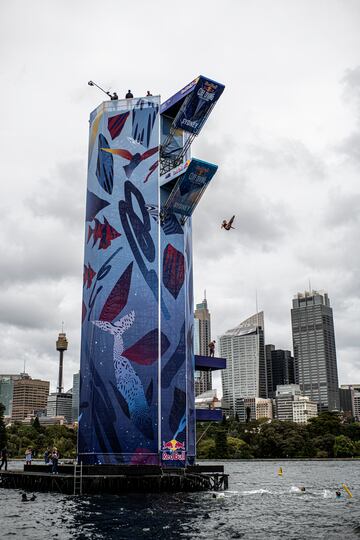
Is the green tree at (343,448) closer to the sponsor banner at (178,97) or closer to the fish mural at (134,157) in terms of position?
the fish mural at (134,157)

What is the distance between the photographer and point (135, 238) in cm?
7044

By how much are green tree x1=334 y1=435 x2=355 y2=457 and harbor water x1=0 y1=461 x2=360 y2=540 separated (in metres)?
135

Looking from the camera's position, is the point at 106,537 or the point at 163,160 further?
the point at 163,160

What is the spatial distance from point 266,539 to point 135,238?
39781 millimetres

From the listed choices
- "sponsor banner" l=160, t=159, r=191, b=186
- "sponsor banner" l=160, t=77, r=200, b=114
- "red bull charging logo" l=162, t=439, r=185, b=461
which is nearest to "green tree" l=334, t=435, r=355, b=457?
"red bull charging logo" l=162, t=439, r=185, b=461

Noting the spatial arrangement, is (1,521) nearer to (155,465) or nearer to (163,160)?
(155,465)

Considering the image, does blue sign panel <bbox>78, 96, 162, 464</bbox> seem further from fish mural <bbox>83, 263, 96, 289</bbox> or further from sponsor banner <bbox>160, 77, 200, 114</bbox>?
sponsor banner <bbox>160, 77, 200, 114</bbox>

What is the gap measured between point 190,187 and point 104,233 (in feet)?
36.3

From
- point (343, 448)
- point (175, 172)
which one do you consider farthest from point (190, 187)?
point (343, 448)

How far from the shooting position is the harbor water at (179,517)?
123ft

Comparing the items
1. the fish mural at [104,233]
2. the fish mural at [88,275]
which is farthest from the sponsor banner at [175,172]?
the fish mural at [88,275]

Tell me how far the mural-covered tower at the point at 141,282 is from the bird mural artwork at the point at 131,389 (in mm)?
100

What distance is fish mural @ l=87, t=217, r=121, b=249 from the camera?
71438mm

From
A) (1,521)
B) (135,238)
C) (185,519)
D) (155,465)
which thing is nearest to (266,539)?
(185,519)
